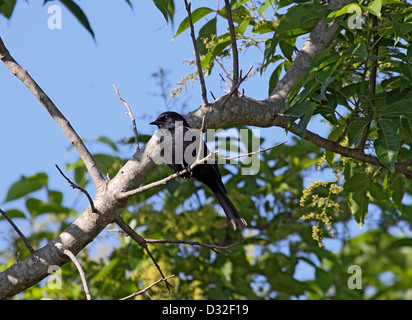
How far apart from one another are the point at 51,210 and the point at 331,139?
229 centimetres

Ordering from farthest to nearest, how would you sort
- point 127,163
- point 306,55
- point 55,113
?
1. point 306,55
2. point 55,113
3. point 127,163

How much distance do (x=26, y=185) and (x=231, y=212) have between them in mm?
1826

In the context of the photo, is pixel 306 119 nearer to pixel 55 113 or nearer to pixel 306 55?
pixel 306 55

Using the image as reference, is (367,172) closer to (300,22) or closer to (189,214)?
(300,22)

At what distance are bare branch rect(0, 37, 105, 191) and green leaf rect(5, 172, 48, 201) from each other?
153 cm

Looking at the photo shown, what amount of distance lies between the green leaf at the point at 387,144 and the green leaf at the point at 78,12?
5.13 feet

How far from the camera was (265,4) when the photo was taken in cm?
332

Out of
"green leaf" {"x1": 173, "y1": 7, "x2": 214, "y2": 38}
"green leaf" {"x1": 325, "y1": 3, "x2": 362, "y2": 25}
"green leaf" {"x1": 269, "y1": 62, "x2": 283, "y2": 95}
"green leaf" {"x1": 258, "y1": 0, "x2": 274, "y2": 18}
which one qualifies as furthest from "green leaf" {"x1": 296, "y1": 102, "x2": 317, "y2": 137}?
"green leaf" {"x1": 173, "y1": 7, "x2": 214, "y2": 38}

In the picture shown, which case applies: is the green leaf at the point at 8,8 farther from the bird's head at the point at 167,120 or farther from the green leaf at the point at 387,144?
the green leaf at the point at 387,144

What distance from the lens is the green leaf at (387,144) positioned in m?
2.67

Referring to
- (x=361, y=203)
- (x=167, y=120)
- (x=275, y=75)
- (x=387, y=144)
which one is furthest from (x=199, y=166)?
(x=387, y=144)

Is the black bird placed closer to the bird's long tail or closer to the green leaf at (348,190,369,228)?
the bird's long tail

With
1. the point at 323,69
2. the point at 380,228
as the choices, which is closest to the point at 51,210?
the point at 323,69

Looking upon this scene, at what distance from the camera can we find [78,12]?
213 cm
